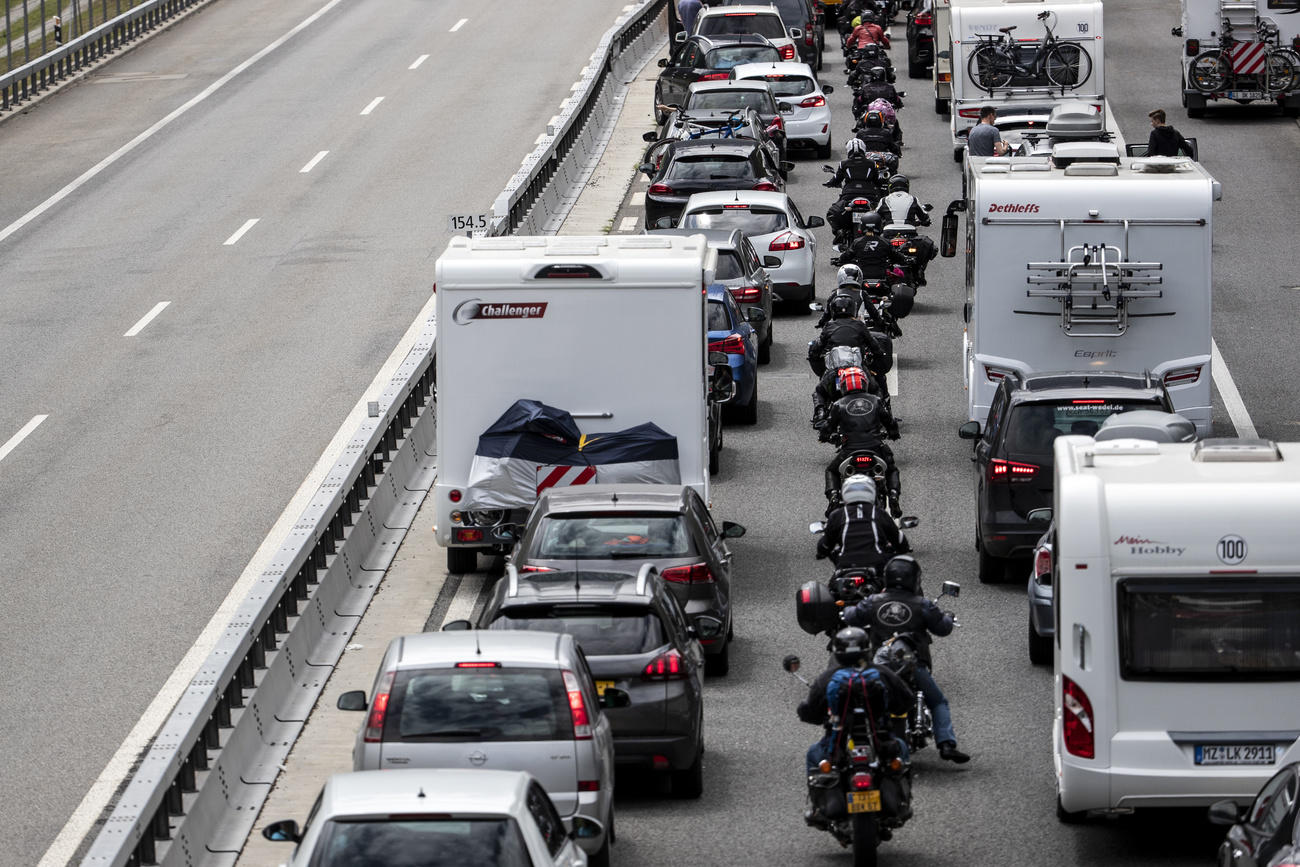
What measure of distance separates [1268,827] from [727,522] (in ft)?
29.6

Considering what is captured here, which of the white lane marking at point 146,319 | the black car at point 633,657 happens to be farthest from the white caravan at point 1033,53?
the black car at point 633,657

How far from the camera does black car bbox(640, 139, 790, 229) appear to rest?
32.4 m

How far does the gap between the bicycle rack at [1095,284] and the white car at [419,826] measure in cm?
1254

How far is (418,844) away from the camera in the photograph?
9961 mm

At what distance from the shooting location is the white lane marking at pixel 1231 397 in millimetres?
25172

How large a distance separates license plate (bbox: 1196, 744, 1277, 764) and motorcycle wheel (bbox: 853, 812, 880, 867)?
1829 millimetres

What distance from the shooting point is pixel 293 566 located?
1731cm

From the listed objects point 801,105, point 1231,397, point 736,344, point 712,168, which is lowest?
point 1231,397

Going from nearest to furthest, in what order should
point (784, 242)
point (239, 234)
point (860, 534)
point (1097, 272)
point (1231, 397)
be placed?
1. point (860, 534)
2. point (1097, 272)
3. point (1231, 397)
4. point (784, 242)
5. point (239, 234)

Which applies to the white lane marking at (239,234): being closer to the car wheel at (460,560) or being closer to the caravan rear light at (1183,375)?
the car wheel at (460,560)

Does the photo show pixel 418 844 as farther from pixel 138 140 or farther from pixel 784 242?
pixel 138 140

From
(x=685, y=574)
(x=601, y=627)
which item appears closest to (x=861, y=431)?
(x=685, y=574)

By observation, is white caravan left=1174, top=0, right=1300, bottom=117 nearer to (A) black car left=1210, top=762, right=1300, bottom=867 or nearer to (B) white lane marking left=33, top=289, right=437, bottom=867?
(B) white lane marking left=33, top=289, right=437, bottom=867

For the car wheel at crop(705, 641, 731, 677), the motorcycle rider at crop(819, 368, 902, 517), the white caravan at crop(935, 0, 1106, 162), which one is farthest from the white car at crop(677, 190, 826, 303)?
the car wheel at crop(705, 641, 731, 677)
